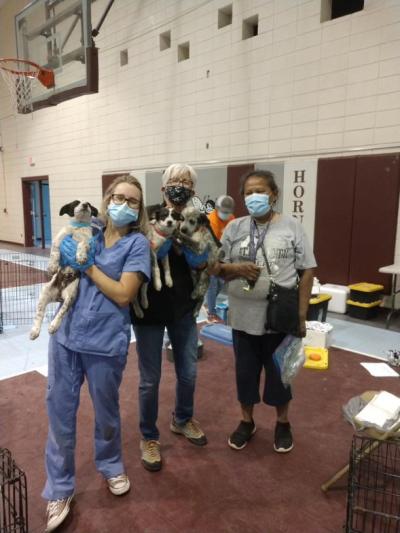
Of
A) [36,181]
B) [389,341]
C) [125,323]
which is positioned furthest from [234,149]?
[36,181]

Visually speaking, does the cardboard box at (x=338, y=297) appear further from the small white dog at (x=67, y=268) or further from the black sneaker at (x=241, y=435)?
the small white dog at (x=67, y=268)

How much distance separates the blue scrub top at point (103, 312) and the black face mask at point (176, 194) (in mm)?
329

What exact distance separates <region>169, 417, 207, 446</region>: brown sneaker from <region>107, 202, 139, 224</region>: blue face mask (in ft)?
4.01

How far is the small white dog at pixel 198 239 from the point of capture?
174cm

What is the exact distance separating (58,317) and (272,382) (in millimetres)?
1103

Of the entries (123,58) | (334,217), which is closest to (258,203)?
(334,217)

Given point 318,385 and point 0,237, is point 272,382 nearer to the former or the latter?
point 318,385

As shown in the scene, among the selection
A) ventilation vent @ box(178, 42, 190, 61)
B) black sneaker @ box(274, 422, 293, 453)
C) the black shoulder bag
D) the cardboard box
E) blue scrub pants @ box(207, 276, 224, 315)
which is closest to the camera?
the black shoulder bag

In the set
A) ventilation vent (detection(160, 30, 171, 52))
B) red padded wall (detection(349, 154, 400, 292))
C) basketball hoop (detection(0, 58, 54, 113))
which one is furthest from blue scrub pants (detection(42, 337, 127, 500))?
ventilation vent (detection(160, 30, 171, 52))

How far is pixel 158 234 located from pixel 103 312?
16.5 inches

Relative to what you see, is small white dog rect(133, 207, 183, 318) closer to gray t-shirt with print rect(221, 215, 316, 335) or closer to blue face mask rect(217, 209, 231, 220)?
gray t-shirt with print rect(221, 215, 316, 335)

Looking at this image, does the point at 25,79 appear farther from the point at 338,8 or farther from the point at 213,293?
the point at 338,8

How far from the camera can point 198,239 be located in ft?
5.74

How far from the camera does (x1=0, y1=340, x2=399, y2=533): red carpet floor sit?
1635mm
